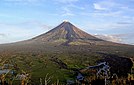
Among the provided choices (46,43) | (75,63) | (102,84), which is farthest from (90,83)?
(46,43)

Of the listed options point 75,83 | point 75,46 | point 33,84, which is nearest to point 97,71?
point 75,83

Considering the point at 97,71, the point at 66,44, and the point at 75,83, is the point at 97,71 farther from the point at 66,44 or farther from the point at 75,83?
the point at 66,44

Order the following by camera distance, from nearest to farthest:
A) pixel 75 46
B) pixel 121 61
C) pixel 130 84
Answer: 1. pixel 130 84
2. pixel 121 61
3. pixel 75 46

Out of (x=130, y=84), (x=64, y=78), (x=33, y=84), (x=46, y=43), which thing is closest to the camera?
(x=130, y=84)

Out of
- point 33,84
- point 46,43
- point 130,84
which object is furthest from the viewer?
point 46,43

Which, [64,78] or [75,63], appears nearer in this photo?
[64,78]

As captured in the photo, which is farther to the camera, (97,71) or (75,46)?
(75,46)

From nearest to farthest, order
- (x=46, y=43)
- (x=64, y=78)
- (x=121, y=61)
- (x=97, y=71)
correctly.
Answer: (x=64, y=78)
(x=97, y=71)
(x=121, y=61)
(x=46, y=43)

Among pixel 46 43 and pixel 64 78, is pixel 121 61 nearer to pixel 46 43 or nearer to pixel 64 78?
pixel 64 78
